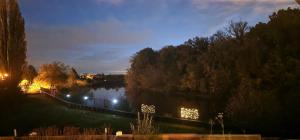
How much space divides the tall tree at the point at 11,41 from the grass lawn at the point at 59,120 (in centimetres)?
289

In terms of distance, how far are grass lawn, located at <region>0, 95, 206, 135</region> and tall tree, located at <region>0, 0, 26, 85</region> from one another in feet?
9.49

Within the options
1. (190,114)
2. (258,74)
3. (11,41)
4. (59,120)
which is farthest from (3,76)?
(258,74)

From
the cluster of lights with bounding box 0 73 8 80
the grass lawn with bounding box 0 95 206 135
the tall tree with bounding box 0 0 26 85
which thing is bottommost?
the grass lawn with bounding box 0 95 206 135

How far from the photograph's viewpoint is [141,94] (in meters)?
55.6

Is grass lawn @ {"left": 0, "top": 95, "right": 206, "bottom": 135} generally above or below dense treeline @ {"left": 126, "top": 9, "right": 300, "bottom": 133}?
below

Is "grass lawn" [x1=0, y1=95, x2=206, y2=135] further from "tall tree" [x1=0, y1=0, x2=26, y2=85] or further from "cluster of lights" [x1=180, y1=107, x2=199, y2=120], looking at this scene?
"cluster of lights" [x1=180, y1=107, x2=199, y2=120]

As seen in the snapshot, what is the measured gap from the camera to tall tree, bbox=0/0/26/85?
2753 cm

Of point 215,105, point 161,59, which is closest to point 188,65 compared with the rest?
point 161,59

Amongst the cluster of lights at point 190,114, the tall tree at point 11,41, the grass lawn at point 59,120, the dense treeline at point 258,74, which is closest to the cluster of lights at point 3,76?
the tall tree at point 11,41

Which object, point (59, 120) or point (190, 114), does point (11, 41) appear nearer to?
point (59, 120)

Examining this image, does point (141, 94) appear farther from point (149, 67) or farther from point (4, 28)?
point (4, 28)

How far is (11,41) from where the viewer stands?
1118 inches

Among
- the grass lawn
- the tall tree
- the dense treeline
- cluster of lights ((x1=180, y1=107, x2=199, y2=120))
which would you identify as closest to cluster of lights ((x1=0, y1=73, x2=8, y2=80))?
the tall tree

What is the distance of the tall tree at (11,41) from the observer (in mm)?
27531
